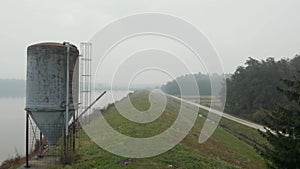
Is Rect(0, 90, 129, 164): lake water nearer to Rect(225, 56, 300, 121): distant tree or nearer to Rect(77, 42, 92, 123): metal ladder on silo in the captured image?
Rect(77, 42, 92, 123): metal ladder on silo

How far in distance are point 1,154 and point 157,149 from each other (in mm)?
12223

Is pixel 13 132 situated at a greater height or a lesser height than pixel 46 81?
lesser

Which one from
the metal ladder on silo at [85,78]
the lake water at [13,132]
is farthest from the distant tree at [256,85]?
the metal ladder on silo at [85,78]

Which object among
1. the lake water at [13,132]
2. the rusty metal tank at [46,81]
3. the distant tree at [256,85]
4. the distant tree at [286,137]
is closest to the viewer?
the distant tree at [286,137]

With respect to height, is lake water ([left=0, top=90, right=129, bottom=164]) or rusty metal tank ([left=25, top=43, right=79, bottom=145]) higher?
rusty metal tank ([left=25, top=43, right=79, bottom=145])

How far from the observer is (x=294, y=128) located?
1012cm

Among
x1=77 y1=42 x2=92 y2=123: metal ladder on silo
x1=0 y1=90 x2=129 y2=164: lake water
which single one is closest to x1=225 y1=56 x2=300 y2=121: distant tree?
x1=0 y1=90 x2=129 y2=164: lake water

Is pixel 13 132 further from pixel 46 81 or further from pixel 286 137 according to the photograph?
pixel 286 137

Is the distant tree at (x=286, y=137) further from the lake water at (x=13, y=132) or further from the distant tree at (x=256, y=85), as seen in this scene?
the distant tree at (x=256, y=85)

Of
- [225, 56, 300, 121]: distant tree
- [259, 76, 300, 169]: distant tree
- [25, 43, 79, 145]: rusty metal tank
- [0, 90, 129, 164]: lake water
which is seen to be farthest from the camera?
[225, 56, 300, 121]: distant tree

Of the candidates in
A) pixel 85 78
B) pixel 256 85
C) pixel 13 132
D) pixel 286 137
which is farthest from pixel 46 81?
pixel 256 85

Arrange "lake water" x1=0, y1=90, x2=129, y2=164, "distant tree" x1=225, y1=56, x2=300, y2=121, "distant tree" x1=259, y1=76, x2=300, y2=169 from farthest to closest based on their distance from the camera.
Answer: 1. "distant tree" x1=225, y1=56, x2=300, y2=121
2. "lake water" x1=0, y1=90, x2=129, y2=164
3. "distant tree" x1=259, y1=76, x2=300, y2=169

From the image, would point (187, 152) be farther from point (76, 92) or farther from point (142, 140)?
point (76, 92)

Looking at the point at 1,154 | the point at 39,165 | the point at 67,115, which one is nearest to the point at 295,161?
the point at 67,115
